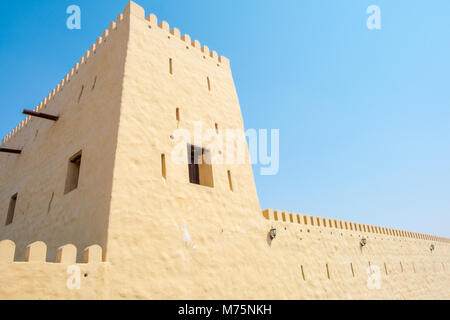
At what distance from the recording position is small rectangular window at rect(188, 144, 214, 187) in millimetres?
8297

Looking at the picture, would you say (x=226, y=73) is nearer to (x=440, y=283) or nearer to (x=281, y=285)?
(x=281, y=285)

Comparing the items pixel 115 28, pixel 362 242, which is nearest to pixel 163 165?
pixel 115 28

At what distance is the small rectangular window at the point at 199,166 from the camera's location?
27.2 ft

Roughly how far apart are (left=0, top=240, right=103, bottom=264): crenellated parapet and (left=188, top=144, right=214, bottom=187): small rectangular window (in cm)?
365

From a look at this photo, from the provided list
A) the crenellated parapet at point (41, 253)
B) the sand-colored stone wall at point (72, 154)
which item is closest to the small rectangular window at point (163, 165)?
the sand-colored stone wall at point (72, 154)

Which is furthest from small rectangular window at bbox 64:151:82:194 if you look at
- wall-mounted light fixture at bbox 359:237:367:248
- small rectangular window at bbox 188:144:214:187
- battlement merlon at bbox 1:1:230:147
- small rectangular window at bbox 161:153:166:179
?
wall-mounted light fixture at bbox 359:237:367:248

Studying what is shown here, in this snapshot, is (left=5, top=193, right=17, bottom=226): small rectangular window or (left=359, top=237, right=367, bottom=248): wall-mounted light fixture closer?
(left=5, top=193, right=17, bottom=226): small rectangular window

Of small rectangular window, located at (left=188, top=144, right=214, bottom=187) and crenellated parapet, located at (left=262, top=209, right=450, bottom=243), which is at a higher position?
small rectangular window, located at (left=188, top=144, right=214, bottom=187)

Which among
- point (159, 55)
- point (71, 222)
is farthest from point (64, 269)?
point (159, 55)

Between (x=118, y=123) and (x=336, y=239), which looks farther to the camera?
(x=336, y=239)

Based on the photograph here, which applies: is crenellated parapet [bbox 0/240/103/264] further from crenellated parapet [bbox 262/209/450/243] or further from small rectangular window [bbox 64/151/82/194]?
crenellated parapet [bbox 262/209/450/243]

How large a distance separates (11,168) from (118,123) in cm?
867

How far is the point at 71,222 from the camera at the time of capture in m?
6.68

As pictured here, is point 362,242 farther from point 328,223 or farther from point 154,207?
point 154,207
